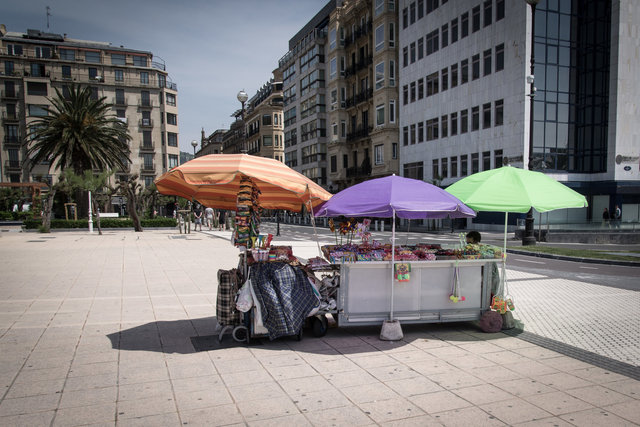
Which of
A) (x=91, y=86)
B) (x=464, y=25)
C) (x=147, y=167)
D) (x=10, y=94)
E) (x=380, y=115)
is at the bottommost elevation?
(x=147, y=167)

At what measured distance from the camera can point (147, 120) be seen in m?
65.2

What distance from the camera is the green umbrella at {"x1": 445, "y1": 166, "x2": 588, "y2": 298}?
6.21 meters

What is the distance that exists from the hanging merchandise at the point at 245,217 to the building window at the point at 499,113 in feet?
101

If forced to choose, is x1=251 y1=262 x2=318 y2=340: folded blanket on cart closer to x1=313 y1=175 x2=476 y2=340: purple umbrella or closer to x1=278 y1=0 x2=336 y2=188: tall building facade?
x1=313 y1=175 x2=476 y2=340: purple umbrella

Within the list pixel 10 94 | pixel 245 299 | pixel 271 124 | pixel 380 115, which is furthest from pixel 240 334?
pixel 271 124

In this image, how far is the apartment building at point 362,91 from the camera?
143 ft

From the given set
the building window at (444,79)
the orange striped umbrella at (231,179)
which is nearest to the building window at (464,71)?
the building window at (444,79)

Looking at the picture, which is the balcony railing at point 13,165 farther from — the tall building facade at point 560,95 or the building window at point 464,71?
the building window at point 464,71

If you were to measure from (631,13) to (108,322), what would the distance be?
1682 inches

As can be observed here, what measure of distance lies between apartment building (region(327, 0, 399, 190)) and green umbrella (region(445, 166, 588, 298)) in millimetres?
36658

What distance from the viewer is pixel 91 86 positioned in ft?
202

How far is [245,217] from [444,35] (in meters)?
37.2

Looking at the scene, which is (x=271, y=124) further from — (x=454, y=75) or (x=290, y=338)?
(x=290, y=338)

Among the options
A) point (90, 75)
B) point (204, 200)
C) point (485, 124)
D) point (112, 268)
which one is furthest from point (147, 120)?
point (204, 200)
